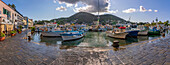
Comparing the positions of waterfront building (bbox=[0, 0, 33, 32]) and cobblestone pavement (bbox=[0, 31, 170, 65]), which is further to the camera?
waterfront building (bbox=[0, 0, 33, 32])

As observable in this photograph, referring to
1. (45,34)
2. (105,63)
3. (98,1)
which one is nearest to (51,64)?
(105,63)

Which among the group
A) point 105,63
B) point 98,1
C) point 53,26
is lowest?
point 105,63

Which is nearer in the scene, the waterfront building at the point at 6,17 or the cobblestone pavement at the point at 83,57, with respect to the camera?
the cobblestone pavement at the point at 83,57

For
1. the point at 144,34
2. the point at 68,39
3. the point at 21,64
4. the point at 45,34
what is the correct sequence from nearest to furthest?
the point at 21,64 → the point at 68,39 → the point at 45,34 → the point at 144,34

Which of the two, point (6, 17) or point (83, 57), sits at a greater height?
point (6, 17)

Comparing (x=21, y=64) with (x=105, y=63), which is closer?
(x=21, y=64)

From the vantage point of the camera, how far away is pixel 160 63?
432cm

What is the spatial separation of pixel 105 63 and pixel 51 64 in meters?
2.87

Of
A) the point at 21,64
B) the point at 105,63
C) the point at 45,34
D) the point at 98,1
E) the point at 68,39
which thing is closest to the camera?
the point at 21,64

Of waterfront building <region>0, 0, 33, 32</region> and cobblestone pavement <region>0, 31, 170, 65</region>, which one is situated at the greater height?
waterfront building <region>0, 0, 33, 32</region>

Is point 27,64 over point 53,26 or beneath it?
beneath

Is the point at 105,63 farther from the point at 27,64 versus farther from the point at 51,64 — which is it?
the point at 27,64

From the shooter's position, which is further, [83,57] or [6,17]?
[6,17]

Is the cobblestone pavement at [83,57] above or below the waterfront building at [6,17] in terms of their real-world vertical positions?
below
